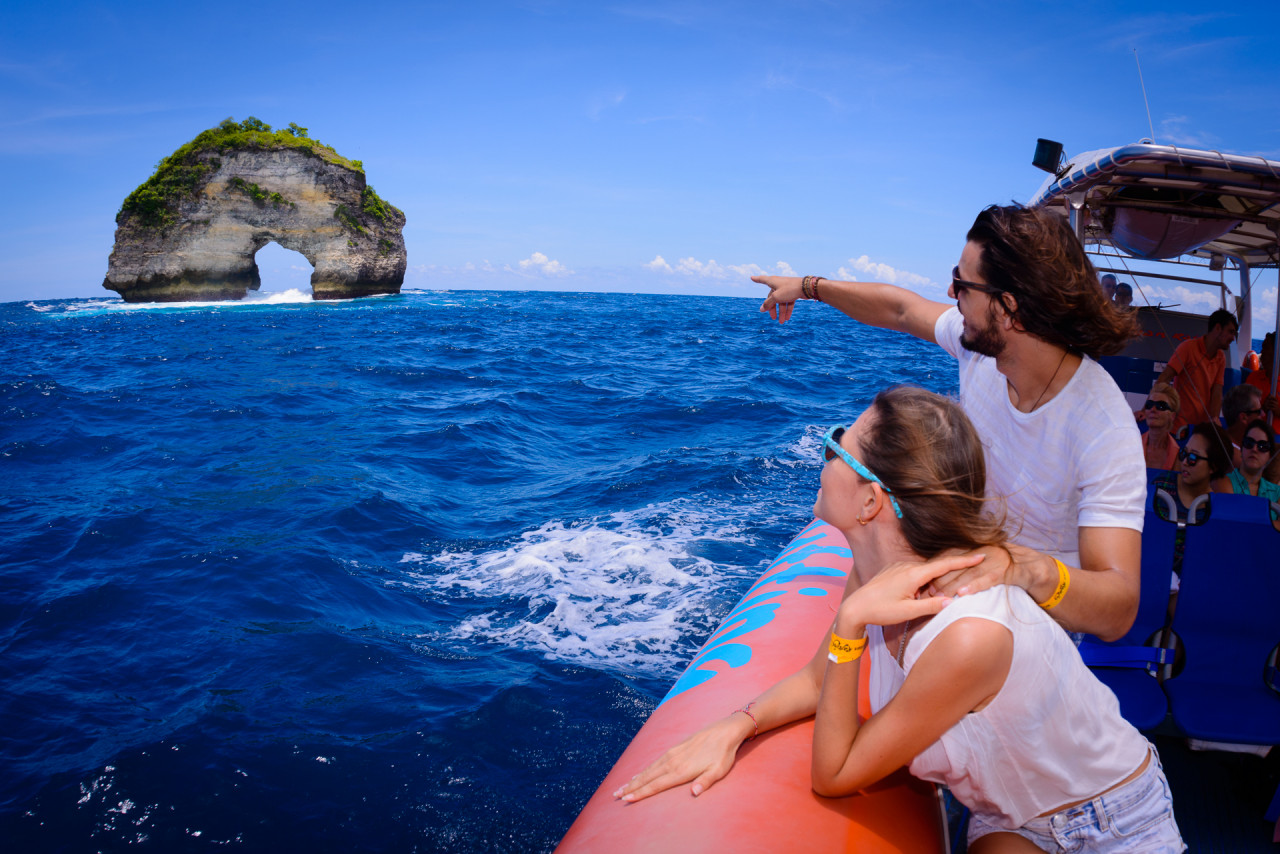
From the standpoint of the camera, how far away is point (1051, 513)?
5.67ft

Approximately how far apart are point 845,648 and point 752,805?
46cm

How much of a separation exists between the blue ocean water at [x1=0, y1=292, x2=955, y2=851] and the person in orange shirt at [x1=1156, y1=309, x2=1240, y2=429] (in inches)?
115

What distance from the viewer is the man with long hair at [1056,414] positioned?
5.00 ft

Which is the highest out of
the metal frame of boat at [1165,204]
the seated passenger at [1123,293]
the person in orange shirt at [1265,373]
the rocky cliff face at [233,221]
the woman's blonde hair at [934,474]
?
the rocky cliff face at [233,221]

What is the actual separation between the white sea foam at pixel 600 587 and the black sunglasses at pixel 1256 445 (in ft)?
9.46

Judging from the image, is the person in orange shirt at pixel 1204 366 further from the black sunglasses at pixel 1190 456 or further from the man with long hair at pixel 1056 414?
the man with long hair at pixel 1056 414

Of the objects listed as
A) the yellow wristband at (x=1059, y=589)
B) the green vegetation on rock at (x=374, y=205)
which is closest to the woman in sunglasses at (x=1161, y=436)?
the yellow wristband at (x=1059, y=589)

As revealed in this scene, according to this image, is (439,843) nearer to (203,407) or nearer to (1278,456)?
(1278,456)

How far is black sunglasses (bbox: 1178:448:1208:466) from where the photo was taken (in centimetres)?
314

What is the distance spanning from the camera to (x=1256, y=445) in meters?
3.46

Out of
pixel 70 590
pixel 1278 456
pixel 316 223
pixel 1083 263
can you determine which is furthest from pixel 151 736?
pixel 316 223

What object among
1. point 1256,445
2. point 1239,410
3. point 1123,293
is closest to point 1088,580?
point 1256,445

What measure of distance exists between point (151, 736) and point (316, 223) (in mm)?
44410

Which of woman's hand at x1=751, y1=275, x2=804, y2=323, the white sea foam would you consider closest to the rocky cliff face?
the white sea foam
